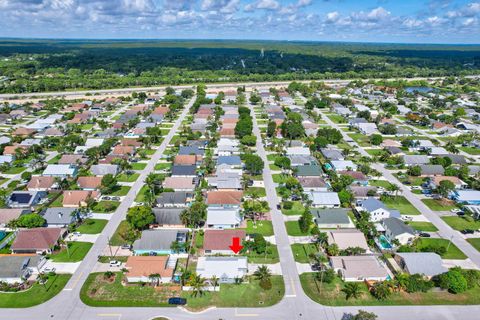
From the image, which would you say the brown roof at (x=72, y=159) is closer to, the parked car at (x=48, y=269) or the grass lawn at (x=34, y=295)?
the parked car at (x=48, y=269)

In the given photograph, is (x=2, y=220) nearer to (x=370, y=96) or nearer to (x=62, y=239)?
(x=62, y=239)

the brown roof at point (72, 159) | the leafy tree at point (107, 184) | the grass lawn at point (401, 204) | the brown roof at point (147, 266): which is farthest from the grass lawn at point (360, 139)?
the brown roof at point (72, 159)

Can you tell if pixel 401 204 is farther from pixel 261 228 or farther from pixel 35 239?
pixel 35 239

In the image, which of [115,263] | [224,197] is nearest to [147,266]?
[115,263]

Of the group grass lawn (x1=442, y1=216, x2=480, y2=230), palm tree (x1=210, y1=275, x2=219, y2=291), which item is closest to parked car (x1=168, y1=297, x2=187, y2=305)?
palm tree (x1=210, y1=275, x2=219, y2=291)

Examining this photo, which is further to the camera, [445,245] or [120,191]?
[120,191]

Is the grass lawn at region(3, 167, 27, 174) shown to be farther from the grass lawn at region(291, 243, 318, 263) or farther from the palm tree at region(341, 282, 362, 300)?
the palm tree at region(341, 282, 362, 300)
